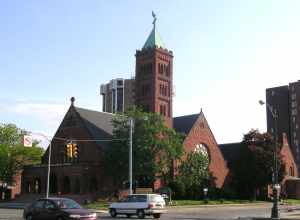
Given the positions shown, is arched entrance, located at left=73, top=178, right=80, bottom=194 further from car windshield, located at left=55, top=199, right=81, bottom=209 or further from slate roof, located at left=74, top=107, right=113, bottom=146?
car windshield, located at left=55, top=199, right=81, bottom=209

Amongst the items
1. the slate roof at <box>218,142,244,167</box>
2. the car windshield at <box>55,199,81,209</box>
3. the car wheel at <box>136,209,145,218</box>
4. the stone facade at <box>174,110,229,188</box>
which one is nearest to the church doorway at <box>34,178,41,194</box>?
the stone facade at <box>174,110,229,188</box>

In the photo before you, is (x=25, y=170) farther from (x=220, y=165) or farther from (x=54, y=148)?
(x=220, y=165)

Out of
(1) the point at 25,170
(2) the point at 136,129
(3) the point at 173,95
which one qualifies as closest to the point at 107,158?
(2) the point at 136,129

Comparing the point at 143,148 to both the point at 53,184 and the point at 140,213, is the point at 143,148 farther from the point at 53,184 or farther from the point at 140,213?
the point at 140,213

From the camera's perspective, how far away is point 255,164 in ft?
266

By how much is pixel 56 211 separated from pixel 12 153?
183 feet

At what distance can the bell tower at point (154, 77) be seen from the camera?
84.2m

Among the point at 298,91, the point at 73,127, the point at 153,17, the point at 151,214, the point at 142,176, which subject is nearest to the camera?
the point at 151,214

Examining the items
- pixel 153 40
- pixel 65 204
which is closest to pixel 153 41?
pixel 153 40

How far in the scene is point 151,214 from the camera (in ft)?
130

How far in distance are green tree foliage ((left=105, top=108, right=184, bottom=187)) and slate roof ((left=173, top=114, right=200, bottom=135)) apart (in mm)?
16301

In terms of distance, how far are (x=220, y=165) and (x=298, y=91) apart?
78.0 meters

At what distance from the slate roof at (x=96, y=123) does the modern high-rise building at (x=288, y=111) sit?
8549 cm

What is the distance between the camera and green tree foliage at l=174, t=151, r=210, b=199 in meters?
72.3
